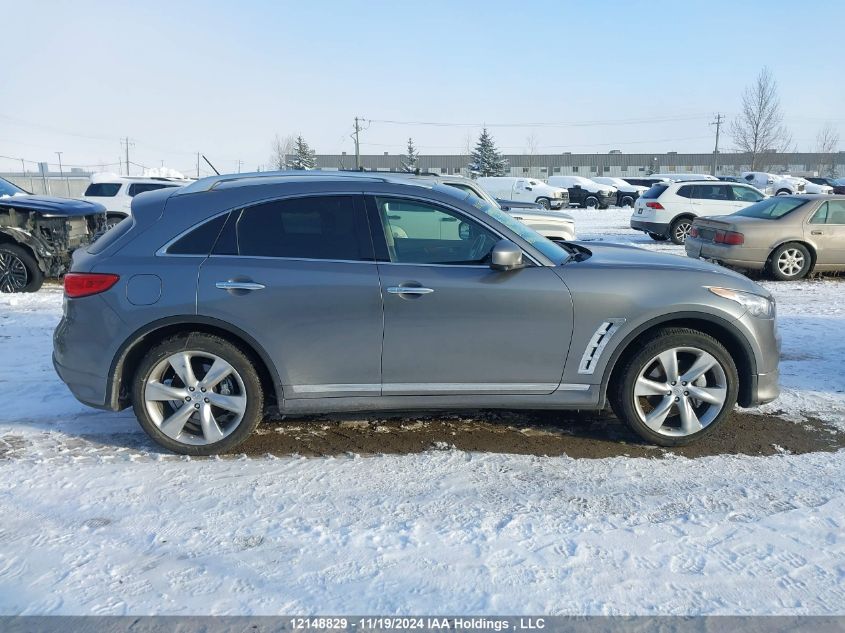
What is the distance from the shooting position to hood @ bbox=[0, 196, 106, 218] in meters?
9.18

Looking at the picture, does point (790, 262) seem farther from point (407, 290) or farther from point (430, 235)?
point (407, 290)

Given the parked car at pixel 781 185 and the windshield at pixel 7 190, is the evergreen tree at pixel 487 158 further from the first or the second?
the windshield at pixel 7 190

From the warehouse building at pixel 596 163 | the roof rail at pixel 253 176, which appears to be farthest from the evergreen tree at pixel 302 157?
the roof rail at pixel 253 176

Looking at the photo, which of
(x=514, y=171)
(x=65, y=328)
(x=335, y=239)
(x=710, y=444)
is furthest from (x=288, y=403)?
(x=514, y=171)

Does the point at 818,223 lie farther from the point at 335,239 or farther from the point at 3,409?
the point at 3,409

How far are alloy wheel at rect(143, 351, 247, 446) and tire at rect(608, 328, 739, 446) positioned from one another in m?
2.40

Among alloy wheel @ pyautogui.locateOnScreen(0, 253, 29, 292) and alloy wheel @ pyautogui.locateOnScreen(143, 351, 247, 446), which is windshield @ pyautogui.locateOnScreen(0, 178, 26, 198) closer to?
alloy wheel @ pyautogui.locateOnScreen(0, 253, 29, 292)

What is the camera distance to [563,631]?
97.1 inches

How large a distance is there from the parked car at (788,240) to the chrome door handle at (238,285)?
9013mm

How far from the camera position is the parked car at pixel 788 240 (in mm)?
10477

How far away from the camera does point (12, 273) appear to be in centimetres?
921

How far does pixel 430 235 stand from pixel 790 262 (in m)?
8.85

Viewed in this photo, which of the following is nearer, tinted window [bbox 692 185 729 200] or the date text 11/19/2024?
the date text 11/19/2024

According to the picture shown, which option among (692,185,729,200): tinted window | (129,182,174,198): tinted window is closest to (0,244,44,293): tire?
(129,182,174,198): tinted window
